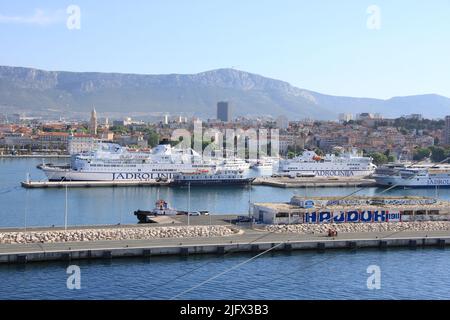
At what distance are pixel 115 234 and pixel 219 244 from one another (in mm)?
1454

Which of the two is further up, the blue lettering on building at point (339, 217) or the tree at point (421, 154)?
the tree at point (421, 154)

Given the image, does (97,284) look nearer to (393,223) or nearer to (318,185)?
(393,223)

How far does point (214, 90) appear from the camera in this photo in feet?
464

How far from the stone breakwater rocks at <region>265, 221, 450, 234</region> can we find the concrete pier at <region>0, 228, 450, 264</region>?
0.71ft

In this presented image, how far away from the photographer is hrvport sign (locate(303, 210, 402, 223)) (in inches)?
424

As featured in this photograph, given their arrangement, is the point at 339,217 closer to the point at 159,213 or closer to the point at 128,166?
the point at 159,213

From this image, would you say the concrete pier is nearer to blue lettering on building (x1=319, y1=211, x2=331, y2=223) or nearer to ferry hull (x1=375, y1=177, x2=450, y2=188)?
blue lettering on building (x1=319, y1=211, x2=331, y2=223)

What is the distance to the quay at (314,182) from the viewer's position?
77.0 feet

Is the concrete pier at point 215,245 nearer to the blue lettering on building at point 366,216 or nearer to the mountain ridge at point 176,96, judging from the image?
the blue lettering on building at point 366,216

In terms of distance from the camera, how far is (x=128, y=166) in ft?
78.1

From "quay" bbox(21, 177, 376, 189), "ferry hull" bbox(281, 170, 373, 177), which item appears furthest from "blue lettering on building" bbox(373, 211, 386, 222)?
"ferry hull" bbox(281, 170, 373, 177)

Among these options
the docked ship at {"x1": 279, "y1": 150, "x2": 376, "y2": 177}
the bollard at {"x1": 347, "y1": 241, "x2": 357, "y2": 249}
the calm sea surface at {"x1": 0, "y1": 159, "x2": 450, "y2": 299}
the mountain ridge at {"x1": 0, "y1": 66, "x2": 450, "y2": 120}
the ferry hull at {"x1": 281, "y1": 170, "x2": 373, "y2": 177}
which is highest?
the mountain ridge at {"x1": 0, "y1": 66, "x2": 450, "y2": 120}

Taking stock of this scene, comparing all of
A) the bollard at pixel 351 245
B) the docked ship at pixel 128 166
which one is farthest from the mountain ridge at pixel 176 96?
the bollard at pixel 351 245

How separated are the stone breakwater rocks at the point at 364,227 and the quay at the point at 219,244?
152 mm
